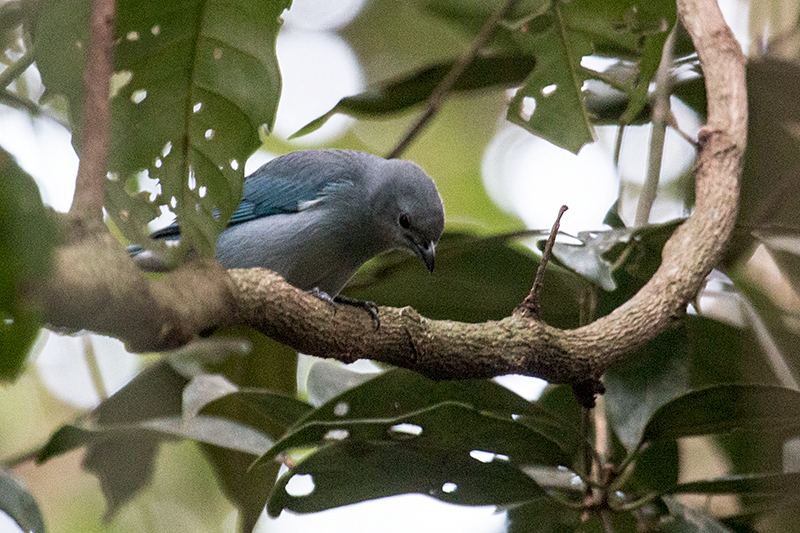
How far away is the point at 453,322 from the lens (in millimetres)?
2309

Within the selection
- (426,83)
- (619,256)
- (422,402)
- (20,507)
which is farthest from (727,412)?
(20,507)

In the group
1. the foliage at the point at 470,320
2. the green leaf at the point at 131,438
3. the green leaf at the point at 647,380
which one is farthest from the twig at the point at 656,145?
the green leaf at the point at 131,438

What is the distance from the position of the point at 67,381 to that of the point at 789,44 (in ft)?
10.5

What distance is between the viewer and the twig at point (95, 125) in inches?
42.4

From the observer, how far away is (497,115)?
5.51m

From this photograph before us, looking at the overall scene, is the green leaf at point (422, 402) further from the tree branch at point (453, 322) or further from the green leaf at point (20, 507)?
the green leaf at point (20, 507)

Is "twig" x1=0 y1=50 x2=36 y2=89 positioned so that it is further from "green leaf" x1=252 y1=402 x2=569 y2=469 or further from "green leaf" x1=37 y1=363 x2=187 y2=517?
"green leaf" x1=37 y1=363 x2=187 y2=517

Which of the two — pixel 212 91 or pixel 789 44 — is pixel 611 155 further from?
pixel 212 91

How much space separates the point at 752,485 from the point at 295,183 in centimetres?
267

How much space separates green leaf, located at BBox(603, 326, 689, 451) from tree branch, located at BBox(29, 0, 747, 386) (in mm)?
365

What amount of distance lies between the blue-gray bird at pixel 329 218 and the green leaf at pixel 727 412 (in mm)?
1406

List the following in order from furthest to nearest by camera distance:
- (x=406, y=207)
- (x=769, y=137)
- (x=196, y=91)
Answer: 1. (x=406, y=207)
2. (x=769, y=137)
3. (x=196, y=91)

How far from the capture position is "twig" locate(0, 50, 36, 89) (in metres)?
1.53

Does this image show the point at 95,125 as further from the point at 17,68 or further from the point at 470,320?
the point at 470,320
